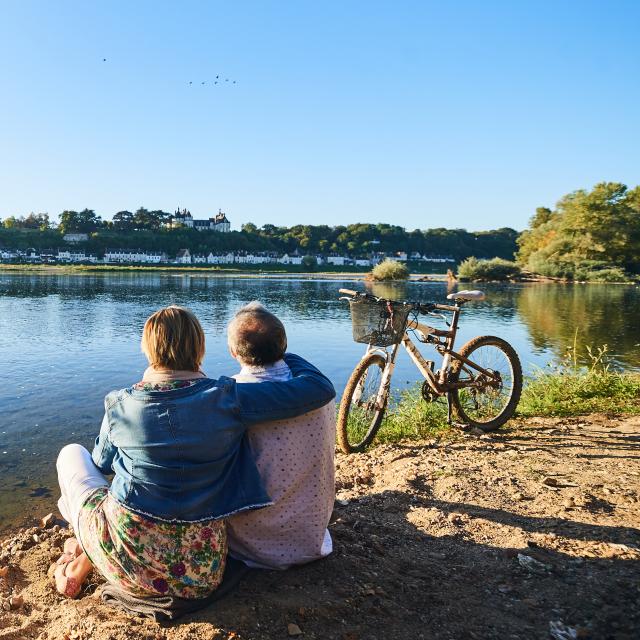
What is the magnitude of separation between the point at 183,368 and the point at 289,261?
15236 cm

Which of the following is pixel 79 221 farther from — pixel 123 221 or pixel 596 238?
pixel 596 238

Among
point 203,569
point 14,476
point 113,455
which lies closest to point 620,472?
point 203,569

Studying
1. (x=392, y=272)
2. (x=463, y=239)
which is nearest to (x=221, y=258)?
(x=463, y=239)

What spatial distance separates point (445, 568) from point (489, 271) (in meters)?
70.6

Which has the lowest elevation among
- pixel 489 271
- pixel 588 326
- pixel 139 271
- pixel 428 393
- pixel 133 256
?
pixel 139 271

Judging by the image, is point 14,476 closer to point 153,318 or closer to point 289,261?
point 153,318

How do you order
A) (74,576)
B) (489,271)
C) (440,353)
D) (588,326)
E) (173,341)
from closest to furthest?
1. (173,341)
2. (74,576)
3. (440,353)
4. (588,326)
5. (489,271)

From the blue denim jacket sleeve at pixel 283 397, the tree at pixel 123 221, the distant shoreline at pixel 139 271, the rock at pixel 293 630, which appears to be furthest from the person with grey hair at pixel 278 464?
the tree at pixel 123 221

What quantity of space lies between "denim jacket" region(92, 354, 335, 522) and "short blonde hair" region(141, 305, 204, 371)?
0.14 metres

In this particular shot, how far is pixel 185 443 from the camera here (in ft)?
7.92

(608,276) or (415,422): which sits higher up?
(608,276)

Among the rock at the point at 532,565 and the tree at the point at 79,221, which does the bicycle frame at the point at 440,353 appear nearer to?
the rock at the point at 532,565

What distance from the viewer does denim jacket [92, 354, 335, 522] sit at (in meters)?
2.42

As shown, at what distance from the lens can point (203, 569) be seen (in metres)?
2.54
